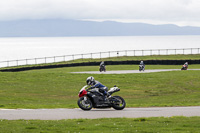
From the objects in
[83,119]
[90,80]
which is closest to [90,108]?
[90,80]

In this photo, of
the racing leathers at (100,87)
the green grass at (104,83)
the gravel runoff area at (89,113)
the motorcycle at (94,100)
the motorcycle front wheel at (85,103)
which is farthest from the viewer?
the green grass at (104,83)

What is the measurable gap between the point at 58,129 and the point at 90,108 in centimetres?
574

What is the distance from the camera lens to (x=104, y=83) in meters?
35.4

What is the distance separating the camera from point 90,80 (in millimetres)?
17891

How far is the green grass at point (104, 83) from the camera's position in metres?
26.0

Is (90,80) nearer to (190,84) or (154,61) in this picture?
(190,84)

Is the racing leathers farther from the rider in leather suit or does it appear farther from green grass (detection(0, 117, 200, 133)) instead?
green grass (detection(0, 117, 200, 133))

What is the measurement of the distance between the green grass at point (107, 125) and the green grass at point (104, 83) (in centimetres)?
898

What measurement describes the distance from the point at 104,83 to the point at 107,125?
855 inches

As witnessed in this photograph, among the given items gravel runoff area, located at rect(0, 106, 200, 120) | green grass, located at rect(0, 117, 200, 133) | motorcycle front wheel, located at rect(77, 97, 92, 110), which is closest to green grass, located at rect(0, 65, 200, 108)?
gravel runoff area, located at rect(0, 106, 200, 120)

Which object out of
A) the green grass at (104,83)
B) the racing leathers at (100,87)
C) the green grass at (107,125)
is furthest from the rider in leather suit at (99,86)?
the green grass at (104,83)

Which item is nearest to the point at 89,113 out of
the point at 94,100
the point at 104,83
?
the point at 94,100

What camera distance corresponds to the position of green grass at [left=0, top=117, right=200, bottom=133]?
12.7 meters

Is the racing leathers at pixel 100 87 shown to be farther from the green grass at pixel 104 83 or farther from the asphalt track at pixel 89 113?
the green grass at pixel 104 83
